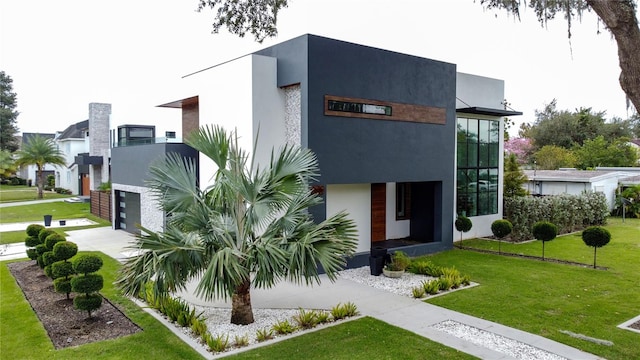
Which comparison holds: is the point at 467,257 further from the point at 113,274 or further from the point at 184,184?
the point at 113,274

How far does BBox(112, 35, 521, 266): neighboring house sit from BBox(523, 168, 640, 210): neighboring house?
893 cm

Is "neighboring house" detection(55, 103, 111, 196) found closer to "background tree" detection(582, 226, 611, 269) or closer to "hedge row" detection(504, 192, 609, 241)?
"hedge row" detection(504, 192, 609, 241)

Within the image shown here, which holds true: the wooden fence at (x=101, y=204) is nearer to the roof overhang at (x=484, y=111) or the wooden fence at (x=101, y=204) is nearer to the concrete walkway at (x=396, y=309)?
the concrete walkway at (x=396, y=309)

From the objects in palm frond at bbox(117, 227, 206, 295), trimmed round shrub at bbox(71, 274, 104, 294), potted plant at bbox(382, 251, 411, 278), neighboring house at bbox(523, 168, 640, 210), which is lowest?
potted plant at bbox(382, 251, 411, 278)

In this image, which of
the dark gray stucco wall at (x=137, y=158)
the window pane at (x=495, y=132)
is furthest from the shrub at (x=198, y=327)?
the window pane at (x=495, y=132)

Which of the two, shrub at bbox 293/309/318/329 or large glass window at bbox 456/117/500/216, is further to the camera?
large glass window at bbox 456/117/500/216

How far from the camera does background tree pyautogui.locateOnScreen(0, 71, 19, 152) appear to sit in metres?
53.9

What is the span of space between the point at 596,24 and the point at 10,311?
500 inches

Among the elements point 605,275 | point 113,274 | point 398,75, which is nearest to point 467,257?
point 605,275

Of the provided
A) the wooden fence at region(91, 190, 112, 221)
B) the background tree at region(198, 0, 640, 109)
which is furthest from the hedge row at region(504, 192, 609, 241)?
the wooden fence at region(91, 190, 112, 221)

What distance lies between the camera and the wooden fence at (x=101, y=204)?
2300 cm

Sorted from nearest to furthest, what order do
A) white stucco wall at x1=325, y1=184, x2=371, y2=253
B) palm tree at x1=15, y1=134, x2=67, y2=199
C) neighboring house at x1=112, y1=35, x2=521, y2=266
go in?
neighboring house at x1=112, y1=35, x2=521, y2=266 < white stucco wall at x1=325, y1=184, x2=371, y2=253 < palm tree at x1=15, y1=134, x2=67, y2=199

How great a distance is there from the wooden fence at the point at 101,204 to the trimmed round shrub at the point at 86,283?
1542 centimetres

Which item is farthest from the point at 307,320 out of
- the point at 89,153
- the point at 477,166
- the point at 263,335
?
the point at 89,153
